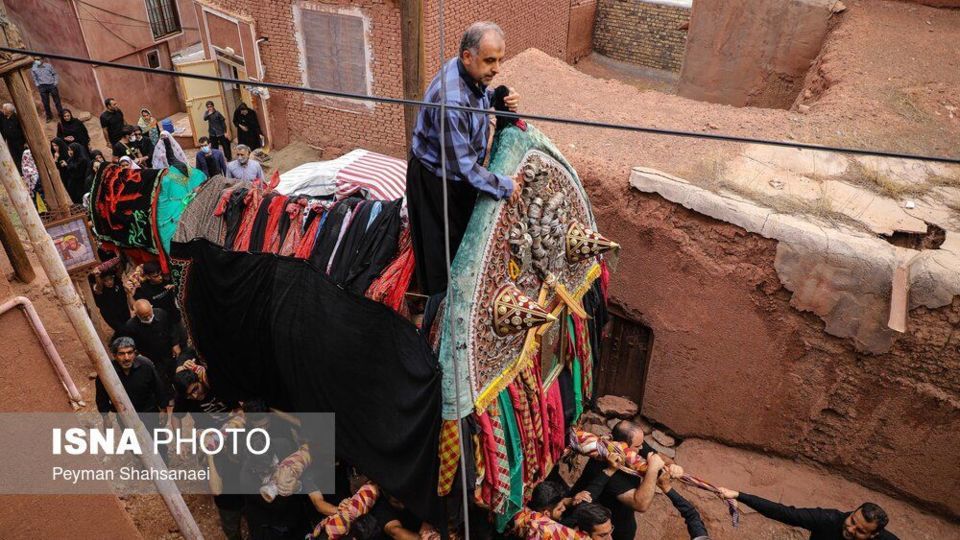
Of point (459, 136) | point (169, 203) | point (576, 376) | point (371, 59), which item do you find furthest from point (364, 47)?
point (459, 136)

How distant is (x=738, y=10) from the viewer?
348 inches

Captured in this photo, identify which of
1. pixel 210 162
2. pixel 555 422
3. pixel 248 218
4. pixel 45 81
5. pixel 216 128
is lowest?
pixel 45 81

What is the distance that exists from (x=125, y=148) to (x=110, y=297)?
3.18 m

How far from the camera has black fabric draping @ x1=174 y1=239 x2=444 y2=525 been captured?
4.03 metres

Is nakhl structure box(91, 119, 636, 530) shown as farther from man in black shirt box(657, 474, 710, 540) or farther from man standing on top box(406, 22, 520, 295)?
man in black shirt box(657, 474, 710, 540)

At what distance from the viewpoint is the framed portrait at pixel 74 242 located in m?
5.72

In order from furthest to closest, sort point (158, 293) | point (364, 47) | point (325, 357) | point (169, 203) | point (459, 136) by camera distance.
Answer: point (364, 47) → point (158, 293) → point (169, 203) → point (325, 357) → point (459, 136)

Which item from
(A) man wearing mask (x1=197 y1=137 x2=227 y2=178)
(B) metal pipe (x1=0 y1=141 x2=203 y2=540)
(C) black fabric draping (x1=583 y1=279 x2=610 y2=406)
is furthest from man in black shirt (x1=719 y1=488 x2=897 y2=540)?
(A) man wearing mask (x1=197 y1=137 x2=227 y2=178)

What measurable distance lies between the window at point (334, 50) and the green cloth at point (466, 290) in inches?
279

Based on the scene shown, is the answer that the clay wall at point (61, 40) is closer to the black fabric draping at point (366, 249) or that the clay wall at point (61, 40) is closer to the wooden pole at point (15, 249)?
the wooden pole at point (15, 249)

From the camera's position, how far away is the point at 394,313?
4047mm

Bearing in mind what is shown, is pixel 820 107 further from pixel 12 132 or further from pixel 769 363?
pixel 12 132

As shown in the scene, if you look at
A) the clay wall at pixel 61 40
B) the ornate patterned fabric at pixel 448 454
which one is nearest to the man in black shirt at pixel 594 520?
the ornate patterned fabric at pixel 448 454

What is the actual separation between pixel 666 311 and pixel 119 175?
4053 millimetres
